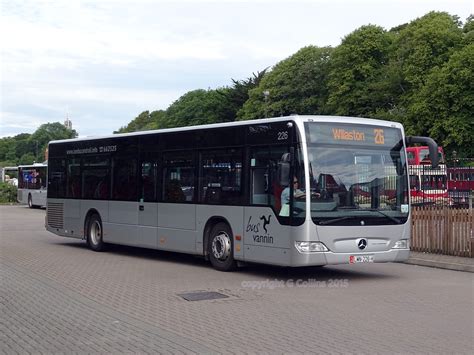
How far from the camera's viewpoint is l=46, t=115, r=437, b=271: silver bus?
1198 cm

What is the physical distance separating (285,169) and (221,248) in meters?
2.60

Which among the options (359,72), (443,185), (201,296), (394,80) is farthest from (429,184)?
(359,72)

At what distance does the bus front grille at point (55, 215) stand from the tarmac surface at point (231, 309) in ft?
13.9

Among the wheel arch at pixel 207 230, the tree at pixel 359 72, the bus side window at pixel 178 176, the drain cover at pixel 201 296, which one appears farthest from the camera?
the tree at pixel 359 72

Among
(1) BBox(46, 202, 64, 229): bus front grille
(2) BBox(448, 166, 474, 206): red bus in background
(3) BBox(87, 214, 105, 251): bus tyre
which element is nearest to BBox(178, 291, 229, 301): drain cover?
(3) BBox(87, 214, 105, 251): bus tyre

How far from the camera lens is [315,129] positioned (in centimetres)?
1220

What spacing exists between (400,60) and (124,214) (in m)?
42.6

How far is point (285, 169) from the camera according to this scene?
1204 centimetres

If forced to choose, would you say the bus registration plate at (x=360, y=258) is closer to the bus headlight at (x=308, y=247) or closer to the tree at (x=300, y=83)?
the bus headlight at (x=308, y=247)

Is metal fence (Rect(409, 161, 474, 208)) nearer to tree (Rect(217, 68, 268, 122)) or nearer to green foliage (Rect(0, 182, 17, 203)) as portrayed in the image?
green foliage (Rect(0, 182, 17, 203))

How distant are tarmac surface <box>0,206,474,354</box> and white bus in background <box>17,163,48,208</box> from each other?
31813 millimetres

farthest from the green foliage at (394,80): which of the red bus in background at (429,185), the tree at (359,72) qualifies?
the red bus in background at (429,185)

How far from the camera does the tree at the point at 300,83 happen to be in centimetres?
6419

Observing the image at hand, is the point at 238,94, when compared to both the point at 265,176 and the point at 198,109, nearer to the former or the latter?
the point at 198,109
